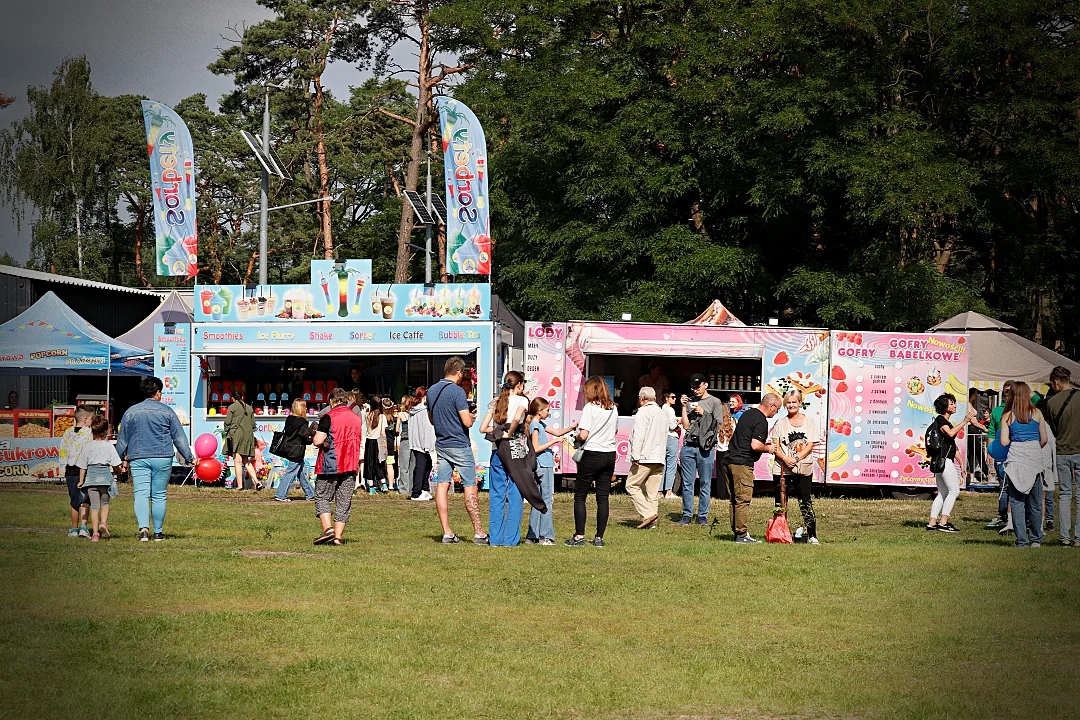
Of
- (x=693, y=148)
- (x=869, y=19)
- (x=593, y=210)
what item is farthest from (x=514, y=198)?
(x=869, y=19)

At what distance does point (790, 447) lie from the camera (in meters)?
14.0

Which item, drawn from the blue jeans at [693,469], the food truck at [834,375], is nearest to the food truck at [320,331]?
the food truck at [834,375]

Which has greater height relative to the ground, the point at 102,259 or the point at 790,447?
the point at 102,259

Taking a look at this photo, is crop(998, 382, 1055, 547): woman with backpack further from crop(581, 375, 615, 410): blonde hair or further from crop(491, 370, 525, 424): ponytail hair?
crop(491, 370, 525, 424): ponytail hair

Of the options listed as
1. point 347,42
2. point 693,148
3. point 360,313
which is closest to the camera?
point 360,313

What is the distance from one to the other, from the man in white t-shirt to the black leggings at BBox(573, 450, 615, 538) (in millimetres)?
2152

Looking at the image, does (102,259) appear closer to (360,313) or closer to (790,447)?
(360,313)

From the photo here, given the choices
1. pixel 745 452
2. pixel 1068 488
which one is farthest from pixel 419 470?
pixel 1068 488

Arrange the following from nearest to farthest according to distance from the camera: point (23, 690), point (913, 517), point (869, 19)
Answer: point (23, 690), point (913, 517), point (869, 19)

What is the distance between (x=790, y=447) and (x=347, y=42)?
119 ft

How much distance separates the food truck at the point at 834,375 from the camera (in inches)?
851

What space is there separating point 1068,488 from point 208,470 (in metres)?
13.4

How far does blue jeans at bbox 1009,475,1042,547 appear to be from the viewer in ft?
46.7

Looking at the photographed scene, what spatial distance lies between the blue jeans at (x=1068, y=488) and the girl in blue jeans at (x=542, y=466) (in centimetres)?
526
